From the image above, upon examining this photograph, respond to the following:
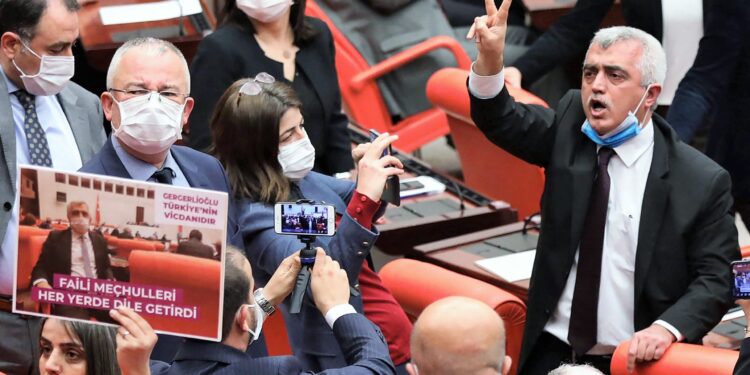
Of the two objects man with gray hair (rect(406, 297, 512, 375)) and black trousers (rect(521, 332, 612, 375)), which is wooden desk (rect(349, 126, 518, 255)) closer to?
black trousers (rect(521, 332, 612, 375))

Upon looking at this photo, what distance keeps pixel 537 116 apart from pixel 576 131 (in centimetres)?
12

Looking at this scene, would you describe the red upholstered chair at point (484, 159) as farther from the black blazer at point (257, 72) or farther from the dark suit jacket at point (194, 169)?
the dark suit jacket at point (194, 169)

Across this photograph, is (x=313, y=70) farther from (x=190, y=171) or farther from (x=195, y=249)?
(x=195, y=249)

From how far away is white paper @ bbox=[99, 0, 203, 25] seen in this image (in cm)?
610

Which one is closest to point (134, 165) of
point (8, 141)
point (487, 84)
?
point (8, 141)

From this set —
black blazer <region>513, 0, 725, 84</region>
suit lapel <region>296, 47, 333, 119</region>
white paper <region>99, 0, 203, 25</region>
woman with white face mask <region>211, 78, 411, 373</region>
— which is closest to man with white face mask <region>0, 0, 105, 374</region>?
woman with white face mask <region>211, 78, 411, 373</region>

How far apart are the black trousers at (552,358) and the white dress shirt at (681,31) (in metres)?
1.93

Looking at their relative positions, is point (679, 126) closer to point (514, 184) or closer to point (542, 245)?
point (514, 184)

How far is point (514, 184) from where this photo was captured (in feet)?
19.4

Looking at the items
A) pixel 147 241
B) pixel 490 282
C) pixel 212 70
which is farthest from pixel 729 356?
pixel 212 70

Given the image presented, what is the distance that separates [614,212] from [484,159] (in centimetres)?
230

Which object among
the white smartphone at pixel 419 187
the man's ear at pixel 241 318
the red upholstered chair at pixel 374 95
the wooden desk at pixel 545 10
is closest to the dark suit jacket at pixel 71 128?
the man's ear at pixel 241 318

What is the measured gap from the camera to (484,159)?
609 centimetres

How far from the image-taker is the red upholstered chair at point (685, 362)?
11.3 feet
